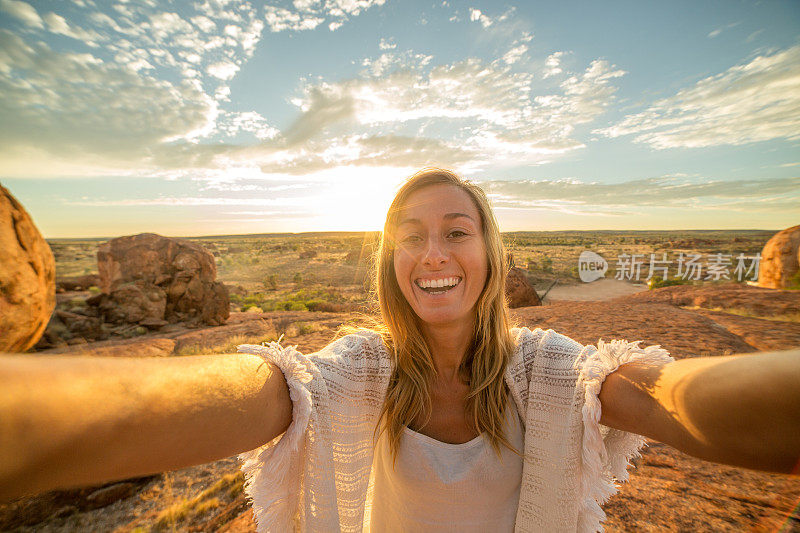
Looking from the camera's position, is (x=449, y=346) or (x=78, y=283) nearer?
(x=449, y=346)

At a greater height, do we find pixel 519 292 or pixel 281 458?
pixel 281 458

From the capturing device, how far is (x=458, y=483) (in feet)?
5.02

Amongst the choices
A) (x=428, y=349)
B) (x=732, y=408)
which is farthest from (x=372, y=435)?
(x=732, y=408)

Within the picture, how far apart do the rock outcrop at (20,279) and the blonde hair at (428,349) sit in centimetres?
700

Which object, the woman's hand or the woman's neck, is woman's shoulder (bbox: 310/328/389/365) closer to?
the woman's neck

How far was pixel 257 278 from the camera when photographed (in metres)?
29.9

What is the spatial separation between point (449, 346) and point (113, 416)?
1550 millimetres

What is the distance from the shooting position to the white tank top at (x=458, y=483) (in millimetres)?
1549

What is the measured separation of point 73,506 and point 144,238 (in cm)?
1179

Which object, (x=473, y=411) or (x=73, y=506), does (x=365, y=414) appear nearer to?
(x=473, y=411)

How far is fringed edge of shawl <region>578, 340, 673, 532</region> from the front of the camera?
1274mm

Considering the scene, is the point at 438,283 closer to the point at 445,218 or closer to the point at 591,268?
the point at 445,218

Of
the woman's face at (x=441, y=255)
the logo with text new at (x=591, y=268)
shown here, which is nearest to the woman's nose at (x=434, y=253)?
the woman's face at (x=441, y=255)

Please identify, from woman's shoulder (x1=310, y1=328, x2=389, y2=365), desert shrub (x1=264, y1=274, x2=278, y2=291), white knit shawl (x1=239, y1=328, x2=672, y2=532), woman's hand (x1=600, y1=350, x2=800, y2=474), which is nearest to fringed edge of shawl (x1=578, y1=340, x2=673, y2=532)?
white knit shawl (x1=239, y1=328, x2=672, y2=532)
